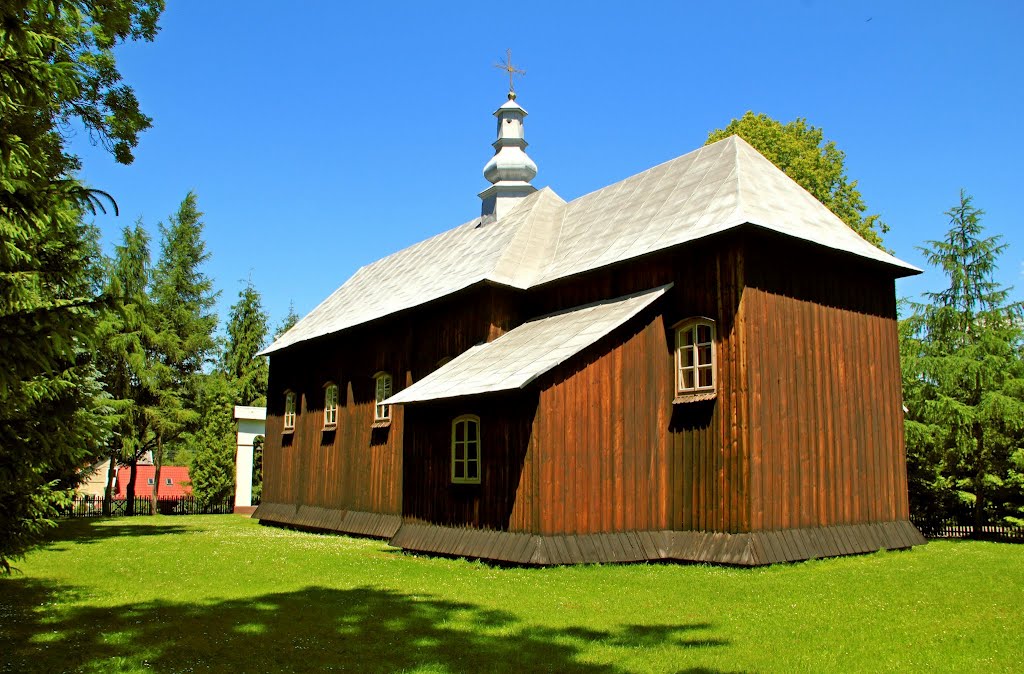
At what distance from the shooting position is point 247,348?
45688 millimetres

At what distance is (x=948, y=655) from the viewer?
7.19 meters

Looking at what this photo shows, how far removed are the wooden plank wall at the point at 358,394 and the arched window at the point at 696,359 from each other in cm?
442

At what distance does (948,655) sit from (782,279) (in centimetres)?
789

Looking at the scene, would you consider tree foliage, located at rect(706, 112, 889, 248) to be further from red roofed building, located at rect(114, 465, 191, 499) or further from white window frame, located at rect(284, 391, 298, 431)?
red roofed building, located at rect(114, 465, 191, 499)

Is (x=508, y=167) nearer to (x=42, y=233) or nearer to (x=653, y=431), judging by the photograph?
(x=653, y=431)

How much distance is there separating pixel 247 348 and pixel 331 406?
24.9m

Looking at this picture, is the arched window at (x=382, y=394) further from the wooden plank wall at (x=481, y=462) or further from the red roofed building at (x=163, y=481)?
the red roofed building at (x=163, y=481)

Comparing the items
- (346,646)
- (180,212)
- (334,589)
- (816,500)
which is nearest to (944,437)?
(816,500)

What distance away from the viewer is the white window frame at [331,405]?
22500 mm

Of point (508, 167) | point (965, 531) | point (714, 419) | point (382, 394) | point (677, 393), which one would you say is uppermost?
point (508, 167)

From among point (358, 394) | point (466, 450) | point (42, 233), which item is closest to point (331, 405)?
point (358, 394)

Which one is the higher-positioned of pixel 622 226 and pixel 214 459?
pixel 622 226

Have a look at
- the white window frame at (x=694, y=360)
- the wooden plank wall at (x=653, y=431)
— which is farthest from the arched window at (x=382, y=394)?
the white window frame at (x=694, y=360)

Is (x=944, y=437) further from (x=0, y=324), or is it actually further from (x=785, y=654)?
(x=0, y=324)
